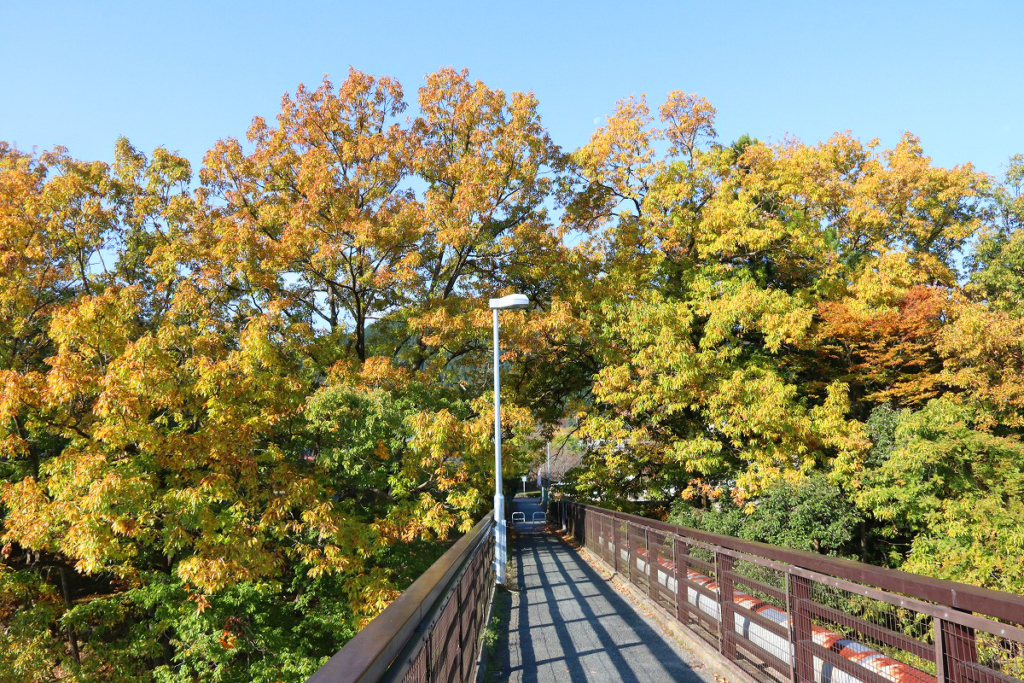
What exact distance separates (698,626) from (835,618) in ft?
9.27

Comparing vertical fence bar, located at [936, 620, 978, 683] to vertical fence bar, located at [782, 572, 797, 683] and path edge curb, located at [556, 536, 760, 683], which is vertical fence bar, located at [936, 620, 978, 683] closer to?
vertical fence bar, located at [782, 572, 797, 683]

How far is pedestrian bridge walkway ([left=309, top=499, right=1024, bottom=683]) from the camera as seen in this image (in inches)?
107

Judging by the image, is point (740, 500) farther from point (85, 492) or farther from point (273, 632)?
point (85, 492)

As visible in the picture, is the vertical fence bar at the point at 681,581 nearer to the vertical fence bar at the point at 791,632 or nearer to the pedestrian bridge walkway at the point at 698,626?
the pedestrian bridge walkway at the point at 698,626

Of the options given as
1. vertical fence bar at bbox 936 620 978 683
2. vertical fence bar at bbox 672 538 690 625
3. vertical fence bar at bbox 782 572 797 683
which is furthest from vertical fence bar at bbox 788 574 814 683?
vertical fence bar at bbox 672 538 690 625

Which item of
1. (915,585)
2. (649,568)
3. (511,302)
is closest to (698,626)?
(649,568)

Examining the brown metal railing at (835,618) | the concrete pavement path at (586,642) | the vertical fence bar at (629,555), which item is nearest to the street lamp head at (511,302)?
the vertical fence bar at (629,555)

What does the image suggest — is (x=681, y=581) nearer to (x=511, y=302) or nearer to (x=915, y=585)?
(x=915, y=585)

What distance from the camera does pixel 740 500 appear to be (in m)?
16.0

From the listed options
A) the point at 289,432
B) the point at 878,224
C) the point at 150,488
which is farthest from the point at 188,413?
the point at 878,224

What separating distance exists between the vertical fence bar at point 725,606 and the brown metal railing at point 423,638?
6.77 ft

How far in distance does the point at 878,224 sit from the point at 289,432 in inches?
821

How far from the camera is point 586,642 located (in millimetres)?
6730

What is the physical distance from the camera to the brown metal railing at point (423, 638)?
1.71m
